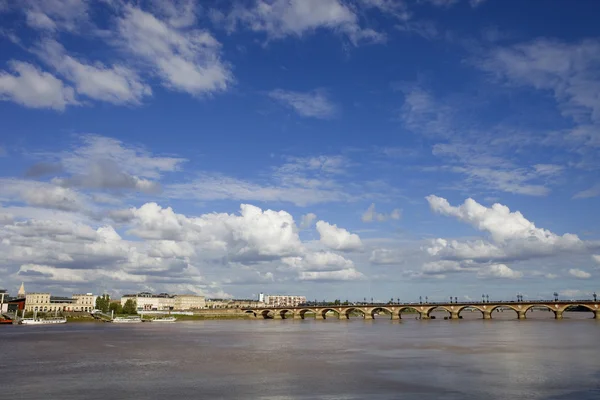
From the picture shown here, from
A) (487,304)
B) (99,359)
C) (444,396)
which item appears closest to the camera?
(444,396)

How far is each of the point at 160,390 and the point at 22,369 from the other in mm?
19416

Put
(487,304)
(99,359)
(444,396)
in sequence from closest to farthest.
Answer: (444,396)
(99,359)
(487,304)

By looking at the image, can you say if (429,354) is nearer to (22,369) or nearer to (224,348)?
(224,348)

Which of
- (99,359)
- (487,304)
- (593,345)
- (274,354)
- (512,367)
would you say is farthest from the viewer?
(487,304)

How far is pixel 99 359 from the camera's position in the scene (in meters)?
55.4

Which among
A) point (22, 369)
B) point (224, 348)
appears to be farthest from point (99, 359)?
point (224, 348)

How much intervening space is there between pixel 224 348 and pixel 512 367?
36.9m

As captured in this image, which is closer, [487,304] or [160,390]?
[160,390]

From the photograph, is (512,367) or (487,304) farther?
(487,304)

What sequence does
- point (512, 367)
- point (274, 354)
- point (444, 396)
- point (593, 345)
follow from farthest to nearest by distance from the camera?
point (593, 345) → point (274, 354) → point (512, 367) → point (444, 396)

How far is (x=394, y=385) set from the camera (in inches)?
1437

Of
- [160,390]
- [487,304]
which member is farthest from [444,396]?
[487,304]

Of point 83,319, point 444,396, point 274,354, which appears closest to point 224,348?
point 274,354

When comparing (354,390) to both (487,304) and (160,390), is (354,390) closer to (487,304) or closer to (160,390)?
(160,390)
